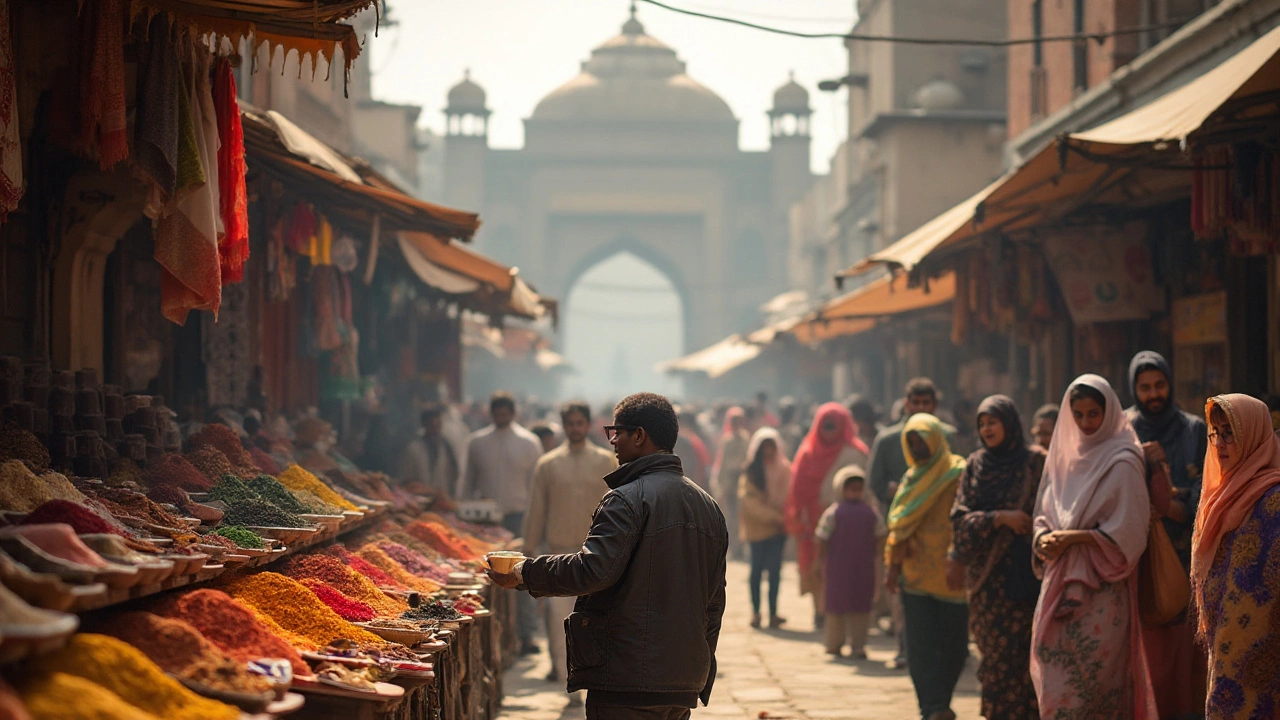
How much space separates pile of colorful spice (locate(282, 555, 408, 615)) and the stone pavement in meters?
2.05

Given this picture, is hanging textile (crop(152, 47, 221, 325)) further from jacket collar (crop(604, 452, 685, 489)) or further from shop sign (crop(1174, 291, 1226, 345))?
shop sign (crop(1174, 291, 1226, 345))

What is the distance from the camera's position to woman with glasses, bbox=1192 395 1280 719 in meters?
4.96

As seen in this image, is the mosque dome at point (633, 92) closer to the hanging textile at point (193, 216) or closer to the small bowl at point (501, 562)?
the hanging textile at point (193, 216)

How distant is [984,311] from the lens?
37.0ft

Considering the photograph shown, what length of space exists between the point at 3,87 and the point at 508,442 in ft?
19.7

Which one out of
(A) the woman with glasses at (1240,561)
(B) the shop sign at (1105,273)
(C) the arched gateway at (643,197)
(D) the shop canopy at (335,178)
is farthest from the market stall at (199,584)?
(C) the arched gateway at (643,197)

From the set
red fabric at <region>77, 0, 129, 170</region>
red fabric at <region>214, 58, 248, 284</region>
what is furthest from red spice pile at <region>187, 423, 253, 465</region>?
red fabric at <region>77, 0, 129, 170</region>

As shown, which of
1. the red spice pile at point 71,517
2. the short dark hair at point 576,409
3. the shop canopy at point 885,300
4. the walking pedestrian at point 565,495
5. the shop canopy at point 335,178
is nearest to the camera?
the red spice pile at point 71,517

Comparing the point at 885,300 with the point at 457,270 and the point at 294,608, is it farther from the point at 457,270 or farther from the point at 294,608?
the point at 294,608

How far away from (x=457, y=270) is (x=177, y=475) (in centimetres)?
595

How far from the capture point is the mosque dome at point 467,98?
45.4m

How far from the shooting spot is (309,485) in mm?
6918

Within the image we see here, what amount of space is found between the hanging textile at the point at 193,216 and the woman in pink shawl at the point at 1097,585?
3348mm

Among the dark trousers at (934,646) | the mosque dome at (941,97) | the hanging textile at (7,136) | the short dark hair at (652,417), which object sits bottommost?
the dark trousers at (934,646)
